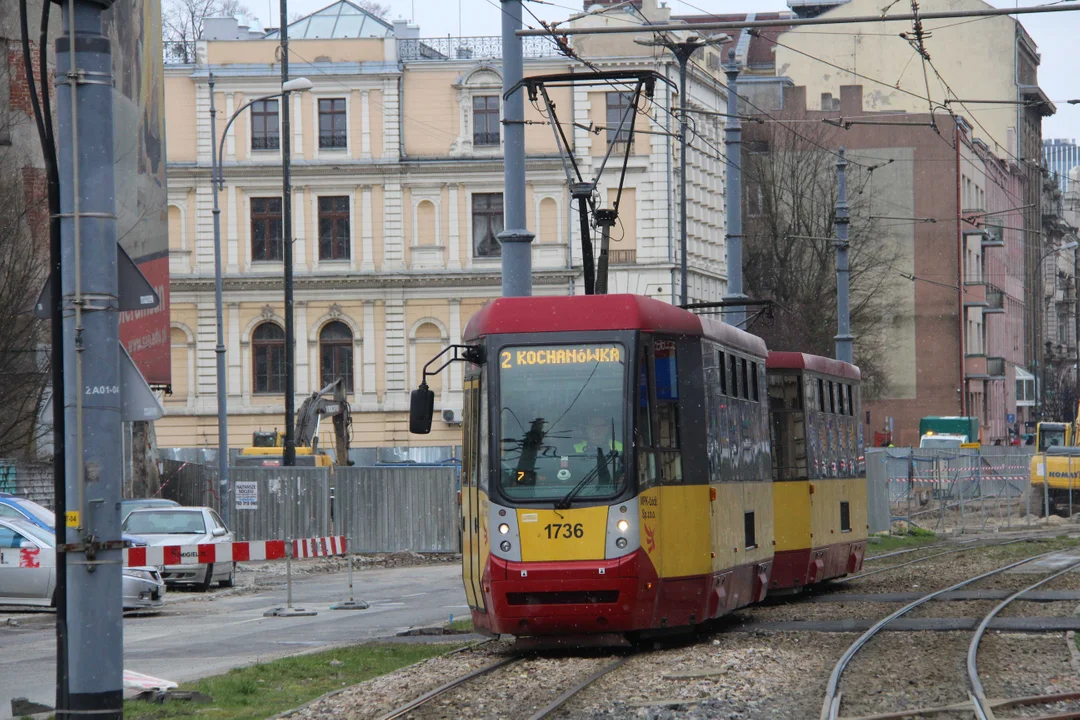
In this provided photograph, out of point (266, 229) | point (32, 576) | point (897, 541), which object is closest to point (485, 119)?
point (266, 229)

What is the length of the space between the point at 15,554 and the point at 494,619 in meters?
10.9

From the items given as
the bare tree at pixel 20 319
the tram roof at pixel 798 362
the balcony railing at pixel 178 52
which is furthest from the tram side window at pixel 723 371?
the balcony railing at pixel 178 52

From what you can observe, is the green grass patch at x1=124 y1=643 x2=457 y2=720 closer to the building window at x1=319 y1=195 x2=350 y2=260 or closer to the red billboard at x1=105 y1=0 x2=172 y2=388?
the red billboard at x1=105 y1=0 x2=172 y2=388

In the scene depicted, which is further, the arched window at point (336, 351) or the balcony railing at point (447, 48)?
the balcony railing at point (447, 48)

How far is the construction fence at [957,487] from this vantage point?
158 feet

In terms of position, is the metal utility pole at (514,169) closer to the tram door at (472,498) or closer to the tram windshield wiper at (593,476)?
the tram door at (472,498)

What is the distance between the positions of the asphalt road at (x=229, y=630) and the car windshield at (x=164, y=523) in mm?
1068

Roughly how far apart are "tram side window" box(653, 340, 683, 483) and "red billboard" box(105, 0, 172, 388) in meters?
14.1

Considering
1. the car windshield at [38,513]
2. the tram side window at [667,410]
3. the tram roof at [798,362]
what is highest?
the tram roof at [798,362]

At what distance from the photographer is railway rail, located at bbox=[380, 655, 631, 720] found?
1097 centimetres

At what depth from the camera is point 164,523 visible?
2864cm

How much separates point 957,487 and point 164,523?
29.1 metres

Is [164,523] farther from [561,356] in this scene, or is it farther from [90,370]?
[90,370]

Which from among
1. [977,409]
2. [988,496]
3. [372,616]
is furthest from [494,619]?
[977,409]
